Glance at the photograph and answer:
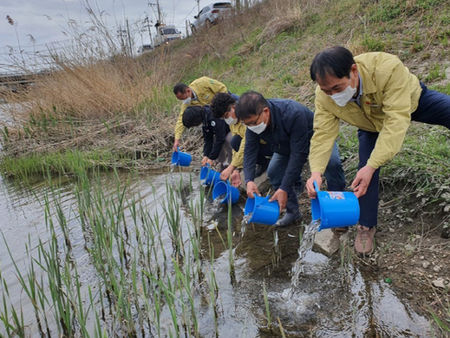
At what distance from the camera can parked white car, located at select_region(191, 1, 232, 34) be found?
16406mm

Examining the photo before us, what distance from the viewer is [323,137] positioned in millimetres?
2400

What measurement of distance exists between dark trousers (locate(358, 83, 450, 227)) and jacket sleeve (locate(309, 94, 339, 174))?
0.74ft

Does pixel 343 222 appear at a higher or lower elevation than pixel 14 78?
lower

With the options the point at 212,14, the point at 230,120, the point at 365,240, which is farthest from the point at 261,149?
the point at 212,14

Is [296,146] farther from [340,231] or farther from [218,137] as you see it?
[218,137]

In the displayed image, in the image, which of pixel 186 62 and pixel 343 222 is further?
pixel 186 62

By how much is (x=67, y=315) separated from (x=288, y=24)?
10342 millimetres

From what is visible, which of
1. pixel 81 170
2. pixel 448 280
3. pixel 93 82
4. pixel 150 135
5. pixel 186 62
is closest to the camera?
pixel 448 280

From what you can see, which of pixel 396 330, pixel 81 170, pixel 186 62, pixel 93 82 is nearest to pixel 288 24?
pixel 186 62

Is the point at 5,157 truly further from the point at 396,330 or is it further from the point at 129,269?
the point at 396,330

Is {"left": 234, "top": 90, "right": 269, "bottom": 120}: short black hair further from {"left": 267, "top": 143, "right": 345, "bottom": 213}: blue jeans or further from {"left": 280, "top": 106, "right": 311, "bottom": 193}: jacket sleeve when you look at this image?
{"left": 267, "top": 143, "right": 345, "bottom": 213}: blue jeans

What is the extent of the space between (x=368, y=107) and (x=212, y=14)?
17.5m

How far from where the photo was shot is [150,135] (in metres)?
6.55

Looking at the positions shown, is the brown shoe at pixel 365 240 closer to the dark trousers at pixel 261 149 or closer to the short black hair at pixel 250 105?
the short black hair at pixel 250 105
